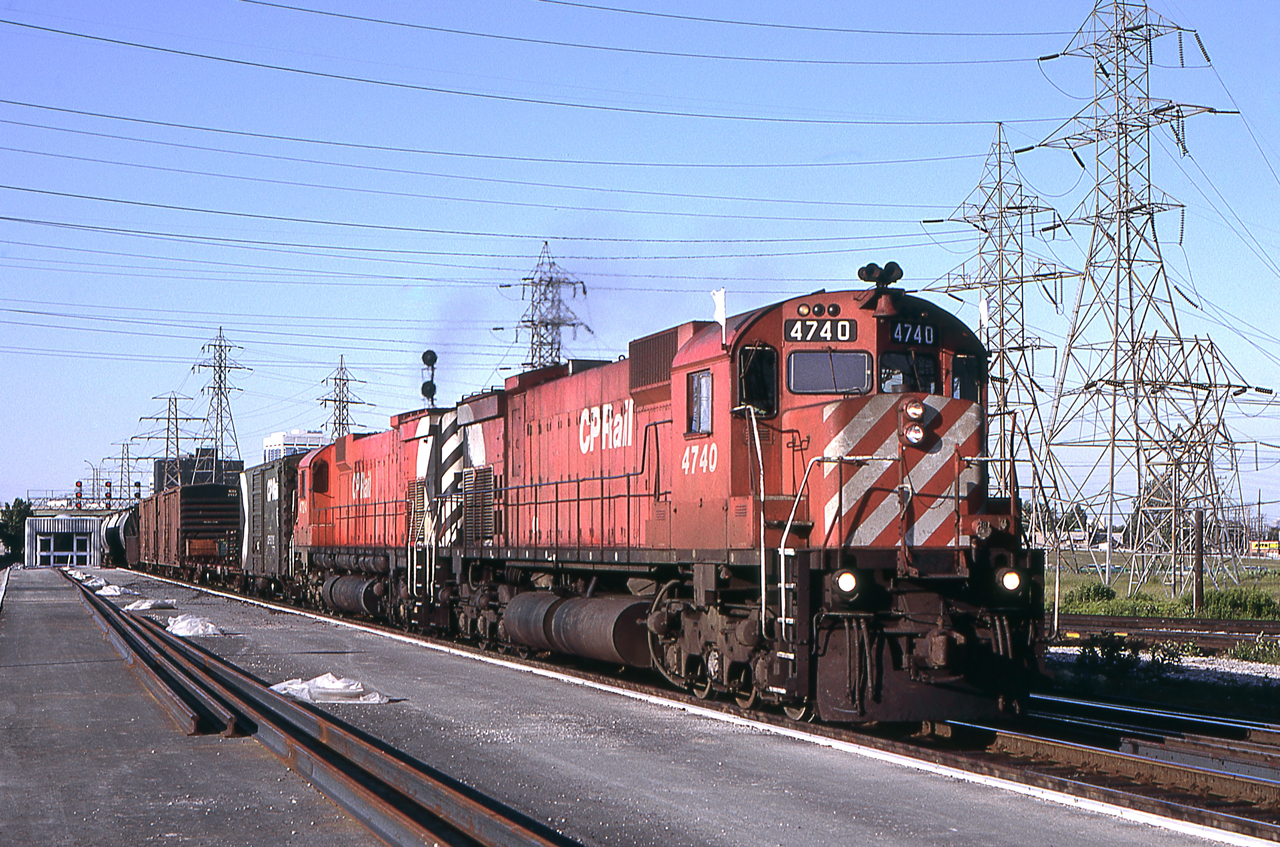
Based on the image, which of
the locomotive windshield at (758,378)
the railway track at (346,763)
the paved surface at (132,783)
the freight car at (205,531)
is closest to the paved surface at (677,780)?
the railway track at (346,763)

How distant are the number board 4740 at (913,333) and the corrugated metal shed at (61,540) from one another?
103448 mm

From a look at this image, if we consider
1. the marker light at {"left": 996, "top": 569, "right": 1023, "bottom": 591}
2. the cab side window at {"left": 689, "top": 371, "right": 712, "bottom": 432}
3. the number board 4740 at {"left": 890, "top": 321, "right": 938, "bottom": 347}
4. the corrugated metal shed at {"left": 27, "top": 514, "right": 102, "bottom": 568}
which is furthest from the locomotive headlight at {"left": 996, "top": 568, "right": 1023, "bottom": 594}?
the corrugated metal shed at {"left": 27, "top": 514, "right": 102, "bottom": 568}

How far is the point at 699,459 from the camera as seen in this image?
1196 centimetres

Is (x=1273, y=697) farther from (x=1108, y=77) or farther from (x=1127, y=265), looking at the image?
(x=1108, y=77)

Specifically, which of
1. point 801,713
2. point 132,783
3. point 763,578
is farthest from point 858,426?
point 132,783

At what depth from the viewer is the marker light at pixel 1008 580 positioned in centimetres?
1045

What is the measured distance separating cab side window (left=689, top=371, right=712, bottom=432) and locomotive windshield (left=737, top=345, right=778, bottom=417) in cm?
62

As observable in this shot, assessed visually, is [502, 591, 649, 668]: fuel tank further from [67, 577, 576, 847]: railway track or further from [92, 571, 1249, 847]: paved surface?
[67, 577, 576, 847]: railway track

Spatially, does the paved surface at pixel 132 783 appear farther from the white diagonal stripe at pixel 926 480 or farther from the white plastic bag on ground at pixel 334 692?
the white diagonal stripe at pixel 926 480

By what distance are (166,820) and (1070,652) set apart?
47.5ft

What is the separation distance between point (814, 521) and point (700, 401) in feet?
6.05

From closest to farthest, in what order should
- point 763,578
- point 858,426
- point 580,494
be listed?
point 763,578 < point 858,426 < point 580,494

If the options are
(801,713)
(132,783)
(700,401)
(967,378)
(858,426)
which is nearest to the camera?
(132,783)

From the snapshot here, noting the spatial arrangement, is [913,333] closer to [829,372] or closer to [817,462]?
[829,372]
